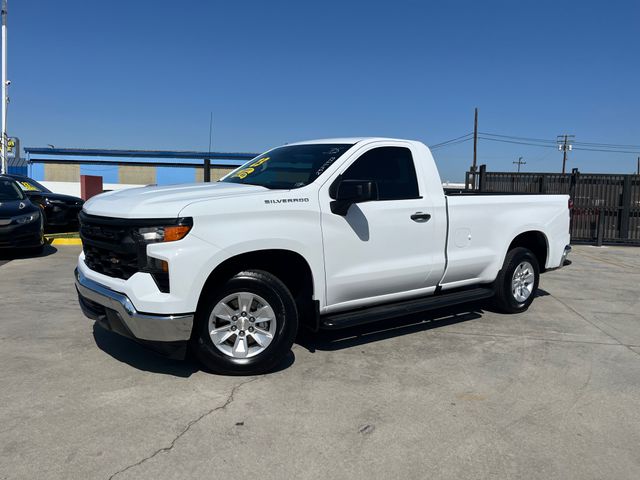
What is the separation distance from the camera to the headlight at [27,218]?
372 inches

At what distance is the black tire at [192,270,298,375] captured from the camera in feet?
13.0

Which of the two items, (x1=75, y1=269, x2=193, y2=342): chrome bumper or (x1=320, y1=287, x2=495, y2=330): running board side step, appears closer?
(x1=75, y1=269, x2=193, y2=342): chrome bumper

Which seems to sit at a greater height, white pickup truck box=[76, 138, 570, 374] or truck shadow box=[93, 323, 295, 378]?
white pickup truck box=[76, 138, 570, 374]

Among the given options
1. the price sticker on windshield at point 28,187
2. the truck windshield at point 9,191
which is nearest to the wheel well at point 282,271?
the truck windshield at point 9,191

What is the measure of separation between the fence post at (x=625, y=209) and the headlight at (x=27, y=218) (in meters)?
14.4

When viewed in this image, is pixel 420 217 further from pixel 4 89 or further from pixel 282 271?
pixel 4 89

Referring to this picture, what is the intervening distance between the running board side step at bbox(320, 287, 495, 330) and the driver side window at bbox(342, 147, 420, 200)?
103cm

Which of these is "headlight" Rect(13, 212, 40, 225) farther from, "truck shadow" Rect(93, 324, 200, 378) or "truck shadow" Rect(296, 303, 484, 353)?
"truck shadow" Rect(296, 303, 484, 353)

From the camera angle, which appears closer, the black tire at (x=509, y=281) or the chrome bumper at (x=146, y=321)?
the chrome bumper at (x=146, y=321)

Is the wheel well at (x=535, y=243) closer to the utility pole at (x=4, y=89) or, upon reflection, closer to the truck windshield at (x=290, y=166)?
the truck windshield at (x=290, y=166)

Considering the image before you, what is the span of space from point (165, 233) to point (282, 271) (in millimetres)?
1145

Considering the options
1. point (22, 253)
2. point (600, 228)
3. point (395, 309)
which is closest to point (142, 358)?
point (395, 309)

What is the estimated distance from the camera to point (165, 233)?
371 cm

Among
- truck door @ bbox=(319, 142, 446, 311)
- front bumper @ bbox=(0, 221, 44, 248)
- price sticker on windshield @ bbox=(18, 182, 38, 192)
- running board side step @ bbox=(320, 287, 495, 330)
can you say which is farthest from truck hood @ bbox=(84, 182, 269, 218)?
price sticker on windshield @ bbox=(18, 182, 38, 192)
